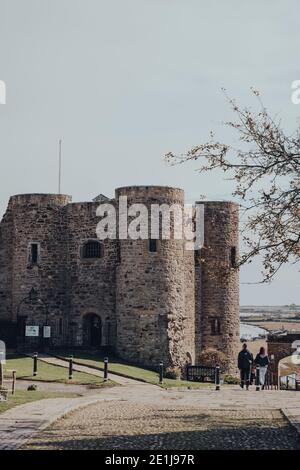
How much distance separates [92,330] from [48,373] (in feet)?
35.4

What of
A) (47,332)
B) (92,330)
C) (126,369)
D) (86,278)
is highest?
(86,278)

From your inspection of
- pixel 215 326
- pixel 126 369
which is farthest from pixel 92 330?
pixel 215 326

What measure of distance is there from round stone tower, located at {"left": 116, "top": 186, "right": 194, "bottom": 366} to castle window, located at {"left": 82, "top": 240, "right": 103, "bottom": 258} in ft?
5.57

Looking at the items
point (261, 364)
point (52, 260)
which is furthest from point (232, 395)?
point (52, 260)

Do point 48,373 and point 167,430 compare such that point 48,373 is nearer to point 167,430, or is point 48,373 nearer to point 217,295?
point 167,430

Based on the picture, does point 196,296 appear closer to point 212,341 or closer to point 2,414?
point 212,341

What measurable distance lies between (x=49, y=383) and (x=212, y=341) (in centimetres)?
1992

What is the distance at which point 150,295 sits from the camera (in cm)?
4075

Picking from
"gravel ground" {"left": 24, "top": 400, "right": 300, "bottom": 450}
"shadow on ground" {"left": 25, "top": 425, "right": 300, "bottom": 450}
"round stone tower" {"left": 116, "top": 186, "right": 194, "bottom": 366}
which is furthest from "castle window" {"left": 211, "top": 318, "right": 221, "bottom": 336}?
"shadow on ground" {"left": 25, "top": 425, "right": 300, "bottom": 450}

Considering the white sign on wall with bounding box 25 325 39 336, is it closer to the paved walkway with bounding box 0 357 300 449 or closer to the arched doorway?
the arched doorway

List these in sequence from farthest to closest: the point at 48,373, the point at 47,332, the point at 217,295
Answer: the point at 217,295
the point at 47,332
the point at 48,373

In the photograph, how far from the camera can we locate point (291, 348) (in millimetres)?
48219

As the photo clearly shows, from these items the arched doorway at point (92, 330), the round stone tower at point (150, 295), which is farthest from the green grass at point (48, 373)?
the arched doorway at point (92, 330)

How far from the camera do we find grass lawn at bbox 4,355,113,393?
3056cm
